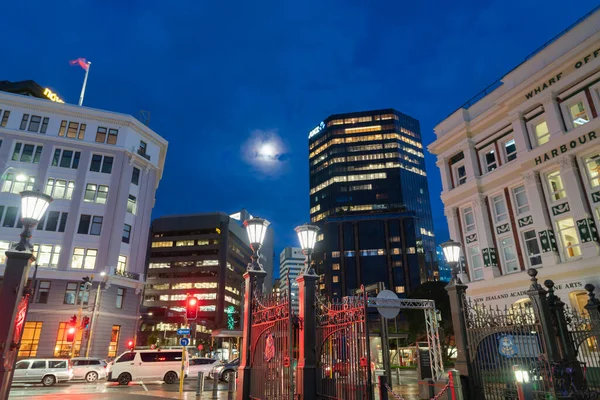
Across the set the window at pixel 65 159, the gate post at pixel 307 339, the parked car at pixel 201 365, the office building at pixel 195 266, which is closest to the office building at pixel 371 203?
the office building at pixel 195 266

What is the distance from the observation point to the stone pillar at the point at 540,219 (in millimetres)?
25125

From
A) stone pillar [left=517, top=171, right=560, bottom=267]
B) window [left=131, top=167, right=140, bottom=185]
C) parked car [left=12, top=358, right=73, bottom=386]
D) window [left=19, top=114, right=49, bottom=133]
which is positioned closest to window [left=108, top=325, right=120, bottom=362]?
parked car [left=12, top=358, right=73, bottom=386]

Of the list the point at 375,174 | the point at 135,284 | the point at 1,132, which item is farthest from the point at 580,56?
the point at 375,174

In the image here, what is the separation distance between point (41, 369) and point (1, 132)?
2852 cm

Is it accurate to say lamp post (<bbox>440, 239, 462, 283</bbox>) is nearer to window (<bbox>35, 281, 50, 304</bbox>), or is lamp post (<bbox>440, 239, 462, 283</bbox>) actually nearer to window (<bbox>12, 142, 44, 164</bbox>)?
window (<bbox>35, 281, 50, 304</bbox>)

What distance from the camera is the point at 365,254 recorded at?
10338 cm

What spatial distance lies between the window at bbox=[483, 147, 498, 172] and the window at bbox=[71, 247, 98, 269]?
36.5 metres

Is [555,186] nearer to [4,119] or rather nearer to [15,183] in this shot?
[15,183]

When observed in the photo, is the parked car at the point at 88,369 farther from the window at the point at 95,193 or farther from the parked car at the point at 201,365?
the window at the point at 95,193

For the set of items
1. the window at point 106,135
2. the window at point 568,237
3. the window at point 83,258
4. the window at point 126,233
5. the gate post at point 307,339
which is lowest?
the gate post at point 307,339

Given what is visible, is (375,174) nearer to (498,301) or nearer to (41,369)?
(498,301)

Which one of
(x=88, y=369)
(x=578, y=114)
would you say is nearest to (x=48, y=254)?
(x=88, y=369)

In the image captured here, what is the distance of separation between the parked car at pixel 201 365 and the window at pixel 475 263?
795 inches

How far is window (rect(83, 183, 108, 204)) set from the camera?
40.2 meters
